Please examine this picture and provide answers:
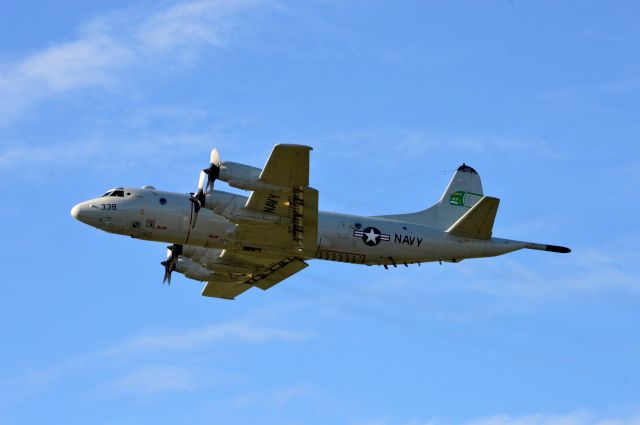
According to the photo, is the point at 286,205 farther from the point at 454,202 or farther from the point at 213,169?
the point at 454,202

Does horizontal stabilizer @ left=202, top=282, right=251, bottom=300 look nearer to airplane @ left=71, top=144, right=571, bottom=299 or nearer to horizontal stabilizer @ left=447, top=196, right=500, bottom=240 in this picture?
airplane @ left=71, top=144, right=571, bottom=299

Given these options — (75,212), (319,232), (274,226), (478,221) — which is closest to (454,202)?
(478,221)

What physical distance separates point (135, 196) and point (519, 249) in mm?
14623

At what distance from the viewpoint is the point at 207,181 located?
42312 millimetres

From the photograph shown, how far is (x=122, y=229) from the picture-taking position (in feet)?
141

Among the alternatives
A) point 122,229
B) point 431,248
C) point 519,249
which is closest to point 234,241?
point 122,229

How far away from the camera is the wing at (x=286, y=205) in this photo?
39469 mm

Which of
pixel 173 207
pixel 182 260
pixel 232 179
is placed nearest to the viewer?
pixel 232 179

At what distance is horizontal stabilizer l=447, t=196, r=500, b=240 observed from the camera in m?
43.2

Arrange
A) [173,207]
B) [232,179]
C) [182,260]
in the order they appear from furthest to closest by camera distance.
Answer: [182,260] → [173,207] → [232,179]

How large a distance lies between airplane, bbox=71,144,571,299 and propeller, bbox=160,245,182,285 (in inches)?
79.6

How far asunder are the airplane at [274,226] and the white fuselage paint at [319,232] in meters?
0.04

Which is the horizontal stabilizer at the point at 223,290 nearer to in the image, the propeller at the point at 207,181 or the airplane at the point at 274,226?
the airplane at the point at 274,226

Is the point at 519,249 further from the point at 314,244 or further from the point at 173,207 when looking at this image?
the point at 173,207
